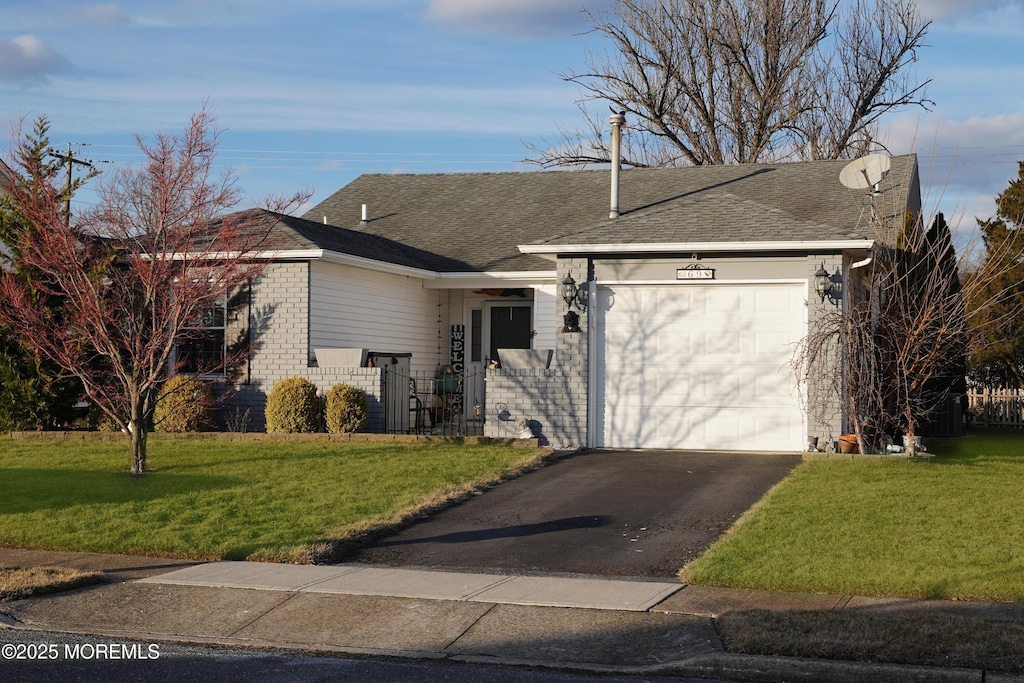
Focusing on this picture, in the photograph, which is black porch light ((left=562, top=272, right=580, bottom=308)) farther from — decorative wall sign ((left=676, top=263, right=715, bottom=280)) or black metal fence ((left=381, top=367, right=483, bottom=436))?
black metal fence ((left=381, top=367, right=483, bottom=436))

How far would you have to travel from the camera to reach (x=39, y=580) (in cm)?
914

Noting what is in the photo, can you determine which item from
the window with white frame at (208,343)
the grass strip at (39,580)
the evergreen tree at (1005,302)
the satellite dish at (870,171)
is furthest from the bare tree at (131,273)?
the evergreen tree at (1005,302)

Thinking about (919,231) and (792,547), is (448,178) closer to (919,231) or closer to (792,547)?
(919,231)

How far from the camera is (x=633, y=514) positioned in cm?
1198

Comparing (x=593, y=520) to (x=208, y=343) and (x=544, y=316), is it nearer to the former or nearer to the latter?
(x=544, y=316)

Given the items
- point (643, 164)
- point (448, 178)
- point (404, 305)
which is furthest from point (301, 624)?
point (643, 164)

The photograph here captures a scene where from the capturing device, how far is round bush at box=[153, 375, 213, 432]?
59.6ft

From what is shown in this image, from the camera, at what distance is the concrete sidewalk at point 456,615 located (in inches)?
280

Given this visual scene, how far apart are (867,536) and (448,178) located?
59.1 ft

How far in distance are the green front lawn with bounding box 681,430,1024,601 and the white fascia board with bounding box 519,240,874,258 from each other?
3.34m

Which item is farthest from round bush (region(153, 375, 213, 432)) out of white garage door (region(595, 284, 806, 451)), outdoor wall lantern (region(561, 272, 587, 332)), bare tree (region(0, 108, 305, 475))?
white garage door (region(595, 284, 806, 451))

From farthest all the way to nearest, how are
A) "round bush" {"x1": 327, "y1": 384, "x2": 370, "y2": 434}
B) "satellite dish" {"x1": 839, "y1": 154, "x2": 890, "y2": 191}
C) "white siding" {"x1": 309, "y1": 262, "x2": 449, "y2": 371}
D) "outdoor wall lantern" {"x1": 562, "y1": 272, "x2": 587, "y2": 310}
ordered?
"white siding" {"x1": 309, "y1": 262, "x2": 449, "y2": 371}
"satellite dish" {"x1": 839, "y1": 154, "x2": 890, "y2": 191}
"round bush" {"x1": 327, "y1": 384, "x2": 370, "y2": 434}
"outdoor wall lantern" {"x1": 562, "y1": 272, "x2": 587, "y2": 310}

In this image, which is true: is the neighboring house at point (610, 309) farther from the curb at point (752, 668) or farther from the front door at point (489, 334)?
the curb at point (752, 668)

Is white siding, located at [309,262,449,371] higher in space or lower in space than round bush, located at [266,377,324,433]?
higher
